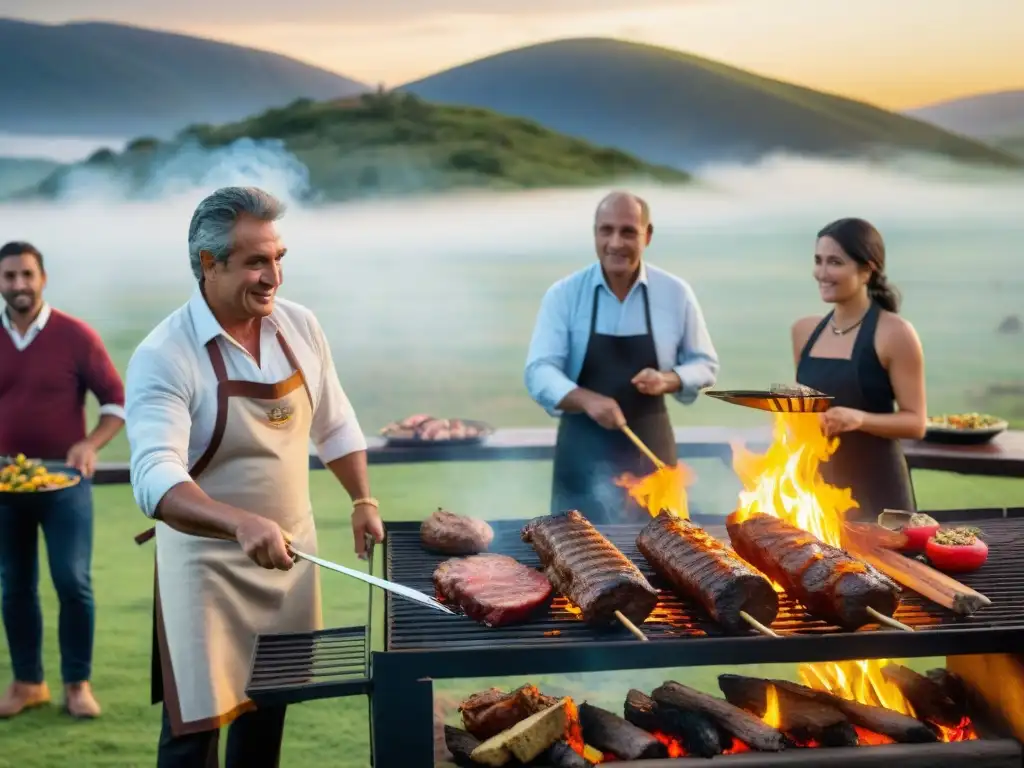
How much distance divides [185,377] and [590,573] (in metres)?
1.36

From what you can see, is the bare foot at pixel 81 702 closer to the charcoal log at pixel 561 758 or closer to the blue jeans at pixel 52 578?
the blue jeans at pixel 52 578

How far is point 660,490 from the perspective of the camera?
432cm

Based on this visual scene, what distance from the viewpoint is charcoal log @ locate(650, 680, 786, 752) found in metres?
3.15

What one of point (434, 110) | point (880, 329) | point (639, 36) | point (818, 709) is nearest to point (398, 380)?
point (434, 110)

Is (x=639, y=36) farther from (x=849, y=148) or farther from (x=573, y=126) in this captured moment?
→ (x=849, y=148)

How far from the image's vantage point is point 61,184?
40.1 feet

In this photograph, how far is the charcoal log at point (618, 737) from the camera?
3.17 m

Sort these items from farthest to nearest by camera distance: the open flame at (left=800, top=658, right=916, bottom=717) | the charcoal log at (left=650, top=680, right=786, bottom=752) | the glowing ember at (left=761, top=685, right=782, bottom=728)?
the open flame at (left=800, top=658, right=916, bottom=717)
the glowing ember at (left=761, top=685, right=782, bottom=728)
the charcoal log at (left=650, top=680, right=786, bottom=752)

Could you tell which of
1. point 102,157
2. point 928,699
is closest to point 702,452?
point 928,699

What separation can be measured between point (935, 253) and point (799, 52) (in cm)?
314

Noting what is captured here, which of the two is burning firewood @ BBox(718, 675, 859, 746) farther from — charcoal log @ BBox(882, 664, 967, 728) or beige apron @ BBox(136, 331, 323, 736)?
beige apron @ BBox(136, 331, 323, 736)

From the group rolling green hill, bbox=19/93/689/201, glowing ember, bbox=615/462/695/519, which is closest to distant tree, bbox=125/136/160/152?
rolling green hill, bbox=19/93/689/201

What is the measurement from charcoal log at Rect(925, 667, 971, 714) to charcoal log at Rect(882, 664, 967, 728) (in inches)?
0.7

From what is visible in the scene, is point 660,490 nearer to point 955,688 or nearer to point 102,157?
point 955,688
